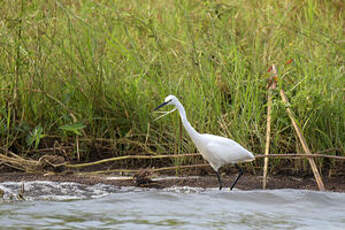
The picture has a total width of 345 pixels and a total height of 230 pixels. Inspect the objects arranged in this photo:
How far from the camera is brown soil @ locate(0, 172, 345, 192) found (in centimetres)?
496

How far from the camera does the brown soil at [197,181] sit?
496 cm

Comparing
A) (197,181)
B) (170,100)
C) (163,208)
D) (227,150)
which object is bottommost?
(163,208)

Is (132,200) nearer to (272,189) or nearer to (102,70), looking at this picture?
(272,189)

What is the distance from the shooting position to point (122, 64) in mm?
6098

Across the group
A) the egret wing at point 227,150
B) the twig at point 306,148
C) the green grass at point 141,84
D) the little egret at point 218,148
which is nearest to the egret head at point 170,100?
the little egret at point 218,148

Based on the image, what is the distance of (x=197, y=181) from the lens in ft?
16.7

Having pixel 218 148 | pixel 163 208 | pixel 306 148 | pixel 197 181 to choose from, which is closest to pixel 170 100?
pixel 218 148

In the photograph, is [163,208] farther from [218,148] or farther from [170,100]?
[170,100]

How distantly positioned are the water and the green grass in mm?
685

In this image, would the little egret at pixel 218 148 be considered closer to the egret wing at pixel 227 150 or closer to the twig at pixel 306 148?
the egret wing at pixel 227 150

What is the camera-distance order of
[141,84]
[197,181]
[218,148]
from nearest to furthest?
1. [218,148]
2. [197,181]
3. [141,84]

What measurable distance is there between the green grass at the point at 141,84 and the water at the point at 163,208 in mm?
685

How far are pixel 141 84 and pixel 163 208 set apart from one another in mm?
1812

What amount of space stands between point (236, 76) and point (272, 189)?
3.61ft
